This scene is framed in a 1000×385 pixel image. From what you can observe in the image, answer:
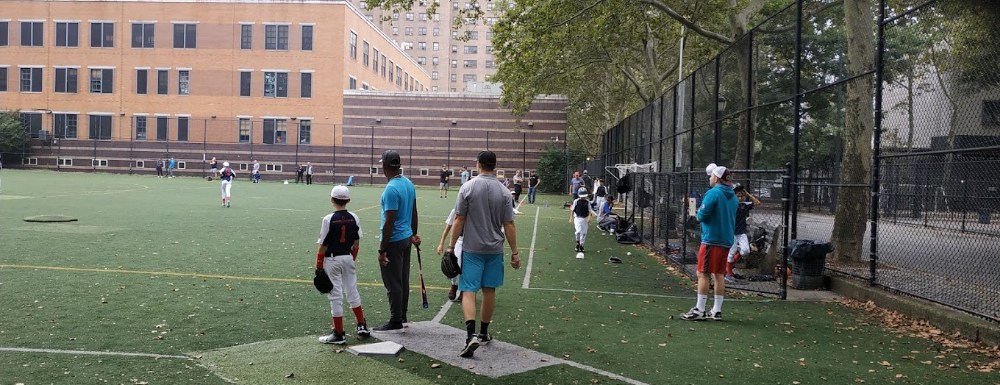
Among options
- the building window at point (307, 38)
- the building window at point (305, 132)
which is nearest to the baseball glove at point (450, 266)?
the building window at point (305, 132)

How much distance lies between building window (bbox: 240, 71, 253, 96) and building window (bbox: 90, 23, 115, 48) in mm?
11344

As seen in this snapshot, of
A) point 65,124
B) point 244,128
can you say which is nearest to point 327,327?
point 244,128

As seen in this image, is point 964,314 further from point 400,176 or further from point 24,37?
point 24,37

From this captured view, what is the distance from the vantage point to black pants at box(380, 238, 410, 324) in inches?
303

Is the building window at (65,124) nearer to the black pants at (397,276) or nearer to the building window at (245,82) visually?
the building window at (245,82)

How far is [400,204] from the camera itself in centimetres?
760

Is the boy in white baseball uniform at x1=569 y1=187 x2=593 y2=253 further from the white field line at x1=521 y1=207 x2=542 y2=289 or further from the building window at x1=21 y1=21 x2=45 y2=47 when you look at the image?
the building window at x1=21 y1=21 x2=45 y2=47

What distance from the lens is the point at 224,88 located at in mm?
61219

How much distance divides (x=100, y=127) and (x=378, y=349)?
2548 inches

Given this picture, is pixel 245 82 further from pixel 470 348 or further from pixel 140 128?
pixel 470 348

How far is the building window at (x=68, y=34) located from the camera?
62.0 meters

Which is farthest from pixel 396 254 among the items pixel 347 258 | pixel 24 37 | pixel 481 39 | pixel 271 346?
pixel 481 39

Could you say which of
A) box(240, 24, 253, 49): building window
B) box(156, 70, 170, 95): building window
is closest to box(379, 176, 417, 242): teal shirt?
box(240, 24, 253, 49): building window

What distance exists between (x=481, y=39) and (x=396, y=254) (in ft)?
426
